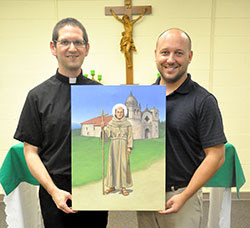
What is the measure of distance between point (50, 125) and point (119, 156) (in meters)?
0.38

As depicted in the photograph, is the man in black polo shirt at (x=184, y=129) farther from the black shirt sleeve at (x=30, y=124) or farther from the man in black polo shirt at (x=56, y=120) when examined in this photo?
the black shirt sleeve at (x=30, y=124)

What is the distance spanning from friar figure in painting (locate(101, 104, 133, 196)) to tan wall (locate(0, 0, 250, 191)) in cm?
220

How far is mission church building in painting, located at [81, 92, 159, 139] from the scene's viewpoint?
105 cm

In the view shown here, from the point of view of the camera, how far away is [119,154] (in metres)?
1.07

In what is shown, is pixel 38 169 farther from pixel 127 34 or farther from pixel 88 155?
pixel 127 34

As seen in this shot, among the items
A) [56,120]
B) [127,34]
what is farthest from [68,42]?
[127,34]

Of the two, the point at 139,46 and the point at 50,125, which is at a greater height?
the point at 139,46

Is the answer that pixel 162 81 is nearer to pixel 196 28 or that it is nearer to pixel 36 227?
pixel 36 227

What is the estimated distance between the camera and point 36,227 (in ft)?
6.28

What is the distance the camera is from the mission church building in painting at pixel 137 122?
3.45 ft

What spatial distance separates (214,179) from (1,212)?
251 cm

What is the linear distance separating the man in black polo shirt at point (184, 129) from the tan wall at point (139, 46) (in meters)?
2.05

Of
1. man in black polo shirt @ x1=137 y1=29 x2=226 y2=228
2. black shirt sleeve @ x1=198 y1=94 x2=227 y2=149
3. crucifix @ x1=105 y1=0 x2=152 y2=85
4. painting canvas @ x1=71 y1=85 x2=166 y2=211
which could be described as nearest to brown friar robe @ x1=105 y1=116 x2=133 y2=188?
painting canvas @ x1=71 y1=85 x2=166 y2=211

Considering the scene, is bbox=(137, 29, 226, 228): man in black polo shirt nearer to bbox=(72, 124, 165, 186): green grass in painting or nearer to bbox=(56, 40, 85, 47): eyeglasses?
bbox=(72, 124, 165, 186): green grass in painting
